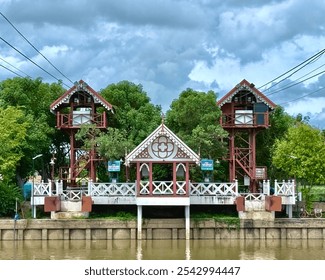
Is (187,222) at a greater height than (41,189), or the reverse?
(41,189)

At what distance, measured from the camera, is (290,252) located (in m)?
31.1

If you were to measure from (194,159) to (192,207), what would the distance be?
4.68m

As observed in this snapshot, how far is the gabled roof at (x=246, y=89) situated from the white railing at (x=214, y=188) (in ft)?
21.7

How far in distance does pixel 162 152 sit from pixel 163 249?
6092 mm

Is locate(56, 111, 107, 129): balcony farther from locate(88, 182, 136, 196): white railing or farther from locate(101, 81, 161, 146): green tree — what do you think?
locate(88, 182, 136, 196): white railing

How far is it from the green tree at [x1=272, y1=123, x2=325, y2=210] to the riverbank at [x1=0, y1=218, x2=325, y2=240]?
508 cm

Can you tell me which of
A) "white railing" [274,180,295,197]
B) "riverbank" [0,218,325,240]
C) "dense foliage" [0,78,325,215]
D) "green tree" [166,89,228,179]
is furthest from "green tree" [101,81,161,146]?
"white railing" [274,180,295,197]

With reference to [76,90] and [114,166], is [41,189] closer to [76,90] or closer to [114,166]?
[114,166]

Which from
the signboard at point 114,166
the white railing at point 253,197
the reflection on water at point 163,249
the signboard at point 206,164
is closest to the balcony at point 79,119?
the signboard at point 114,166

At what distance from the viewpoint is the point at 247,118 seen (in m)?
40.8

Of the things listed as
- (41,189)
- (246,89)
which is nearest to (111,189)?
(41,189)

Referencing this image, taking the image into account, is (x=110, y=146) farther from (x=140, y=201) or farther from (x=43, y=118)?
(x=43, y=118)

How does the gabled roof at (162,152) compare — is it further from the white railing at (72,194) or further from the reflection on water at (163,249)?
the reflection on water at (163,249)

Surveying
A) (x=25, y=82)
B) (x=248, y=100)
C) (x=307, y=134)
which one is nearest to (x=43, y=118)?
(x=25, y=82)
